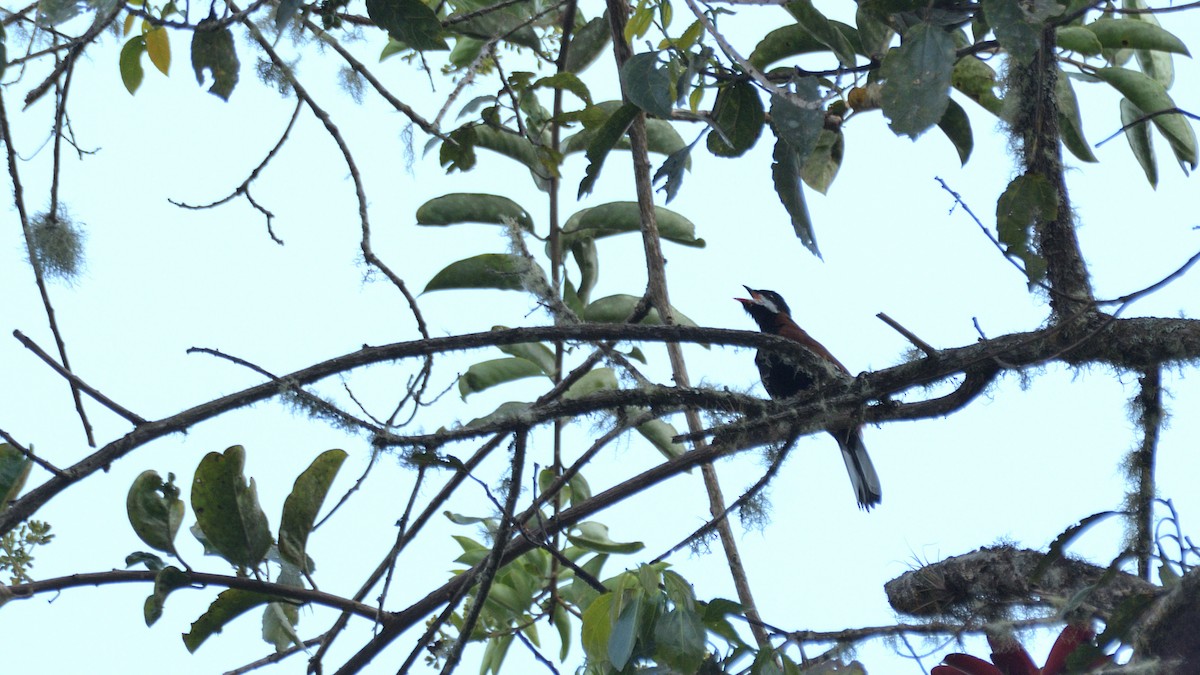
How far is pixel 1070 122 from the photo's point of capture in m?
2.73

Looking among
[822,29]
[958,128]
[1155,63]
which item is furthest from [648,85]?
[1155,63]

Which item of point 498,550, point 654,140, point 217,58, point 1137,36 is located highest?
point 654,140

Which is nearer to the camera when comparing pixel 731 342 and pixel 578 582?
pixel 731 342

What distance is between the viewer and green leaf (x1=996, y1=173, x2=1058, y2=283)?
2234 mm

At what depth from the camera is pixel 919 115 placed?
1875 millimetres

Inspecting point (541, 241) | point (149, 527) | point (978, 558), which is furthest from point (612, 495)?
point (541, 241)

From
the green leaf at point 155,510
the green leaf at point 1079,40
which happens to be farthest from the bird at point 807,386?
the green leaf at point 155,510

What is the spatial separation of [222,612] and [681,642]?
1014 mm

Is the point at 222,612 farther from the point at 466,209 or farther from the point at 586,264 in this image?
the point at 586,264

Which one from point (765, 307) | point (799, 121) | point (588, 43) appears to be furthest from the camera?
point (765, 307)

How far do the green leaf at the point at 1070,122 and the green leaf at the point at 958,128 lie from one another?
0.21 meters

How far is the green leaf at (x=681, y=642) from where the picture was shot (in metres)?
2.06

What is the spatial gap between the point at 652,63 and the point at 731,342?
561 millimetres

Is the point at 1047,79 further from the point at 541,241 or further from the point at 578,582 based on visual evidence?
the point at 578,582
